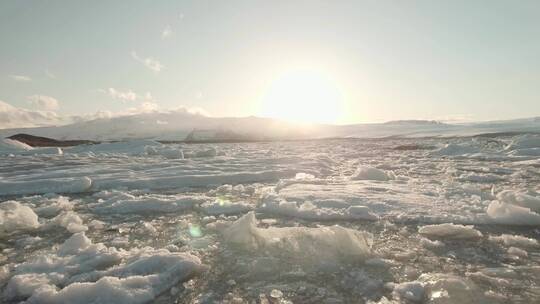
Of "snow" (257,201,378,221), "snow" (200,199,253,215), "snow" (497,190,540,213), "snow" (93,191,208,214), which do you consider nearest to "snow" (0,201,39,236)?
"snow" (93,191,208,214)

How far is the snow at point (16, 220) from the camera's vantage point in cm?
464

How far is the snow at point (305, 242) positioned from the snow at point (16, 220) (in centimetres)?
251

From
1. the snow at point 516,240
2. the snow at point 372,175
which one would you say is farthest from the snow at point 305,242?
the snow at point 372,175

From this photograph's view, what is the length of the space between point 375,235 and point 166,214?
9.26 ft

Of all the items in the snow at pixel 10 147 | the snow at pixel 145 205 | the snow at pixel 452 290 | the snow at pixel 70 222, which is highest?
the snow at pixel 10 147

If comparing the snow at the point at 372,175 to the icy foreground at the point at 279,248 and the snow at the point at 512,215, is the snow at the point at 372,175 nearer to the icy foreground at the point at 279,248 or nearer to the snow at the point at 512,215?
the icy foreground at the point at 279,248

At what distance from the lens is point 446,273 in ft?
10.3

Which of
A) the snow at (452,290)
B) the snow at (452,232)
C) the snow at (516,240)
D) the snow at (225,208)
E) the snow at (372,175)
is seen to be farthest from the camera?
the snow at (372,175)

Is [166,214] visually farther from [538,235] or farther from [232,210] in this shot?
[538,235]

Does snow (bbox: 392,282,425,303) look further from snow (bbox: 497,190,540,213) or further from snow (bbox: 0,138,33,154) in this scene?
snow (bbox: 0,138,33,154)

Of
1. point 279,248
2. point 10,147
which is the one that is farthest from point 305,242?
point 10,147

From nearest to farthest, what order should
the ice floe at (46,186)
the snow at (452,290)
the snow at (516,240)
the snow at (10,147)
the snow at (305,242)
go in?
the snow at (452,290) → the snow at (305,242) → the snow at (516,240) → the ice floe at (46,186) → the snow at (10,147)

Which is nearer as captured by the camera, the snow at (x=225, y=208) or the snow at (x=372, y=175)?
the snow at (x=225, y=208)

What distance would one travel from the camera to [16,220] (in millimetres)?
4734
